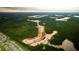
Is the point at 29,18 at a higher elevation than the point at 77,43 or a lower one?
higher

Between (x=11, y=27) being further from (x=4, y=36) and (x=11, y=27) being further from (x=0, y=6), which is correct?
(x=0, y=6)
